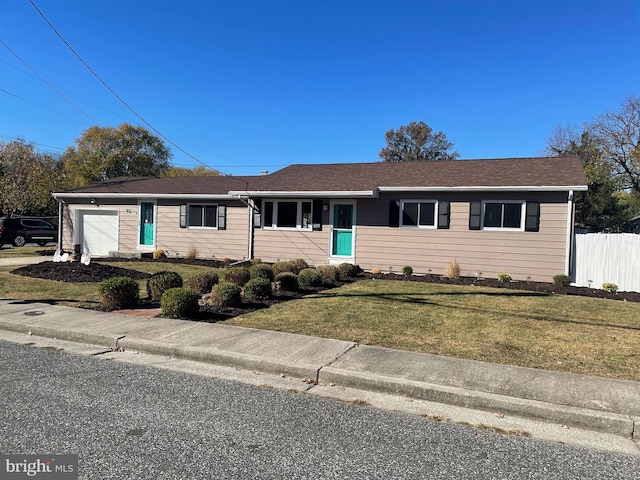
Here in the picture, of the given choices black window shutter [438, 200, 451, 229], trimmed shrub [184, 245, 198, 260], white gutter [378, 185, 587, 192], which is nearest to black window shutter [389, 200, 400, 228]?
white gutter [378, 185, 587, 192]

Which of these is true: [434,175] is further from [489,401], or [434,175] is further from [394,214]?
[489,401]

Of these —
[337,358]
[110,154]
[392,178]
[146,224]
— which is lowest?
[337,358]

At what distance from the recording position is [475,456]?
327cm

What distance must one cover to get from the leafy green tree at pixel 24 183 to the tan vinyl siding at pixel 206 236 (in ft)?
59.9

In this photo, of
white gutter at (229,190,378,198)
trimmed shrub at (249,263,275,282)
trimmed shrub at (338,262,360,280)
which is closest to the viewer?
trimmed shrub at (249,263,275,282)

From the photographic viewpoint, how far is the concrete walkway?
400cm

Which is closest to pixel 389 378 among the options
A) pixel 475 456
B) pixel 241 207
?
pixel 475 456

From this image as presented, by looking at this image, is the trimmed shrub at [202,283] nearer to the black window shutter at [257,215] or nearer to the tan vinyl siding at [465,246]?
the tan vinyl siding at [465,246]

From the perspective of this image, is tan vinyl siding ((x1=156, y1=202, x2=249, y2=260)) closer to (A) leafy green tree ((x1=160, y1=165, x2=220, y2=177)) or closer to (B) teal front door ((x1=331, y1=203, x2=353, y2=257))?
(B) teal front door ((x1=331, y1=203, x2=353, y2=257))

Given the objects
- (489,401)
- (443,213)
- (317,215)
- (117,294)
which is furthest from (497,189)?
(117,294)

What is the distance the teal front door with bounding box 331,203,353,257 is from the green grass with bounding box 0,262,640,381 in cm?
394

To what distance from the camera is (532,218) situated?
1272 centimetres

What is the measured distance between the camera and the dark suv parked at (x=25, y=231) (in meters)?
25.0

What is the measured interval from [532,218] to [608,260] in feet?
7.18
